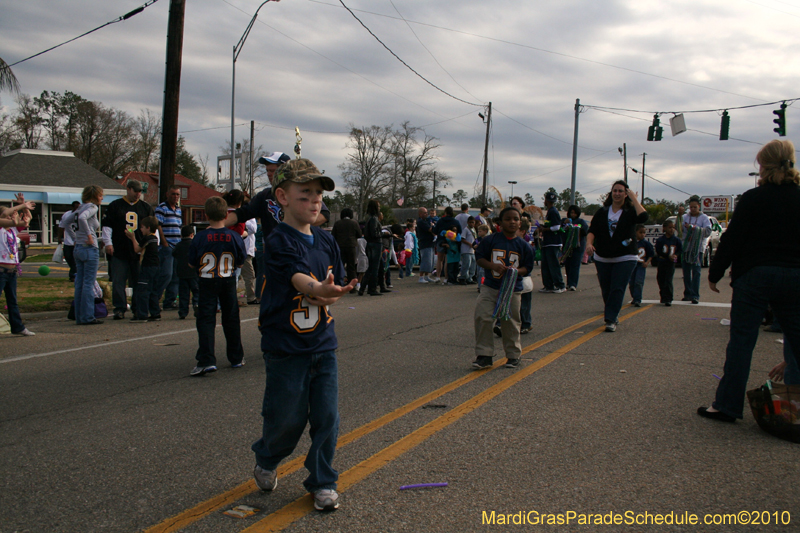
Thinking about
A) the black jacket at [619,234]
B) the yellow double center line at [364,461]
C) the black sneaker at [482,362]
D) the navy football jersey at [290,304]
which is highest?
the black jacket at [619,234]

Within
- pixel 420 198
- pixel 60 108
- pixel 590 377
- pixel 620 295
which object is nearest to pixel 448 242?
pixel 620 295

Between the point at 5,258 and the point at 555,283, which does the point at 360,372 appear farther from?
the point at 555,283

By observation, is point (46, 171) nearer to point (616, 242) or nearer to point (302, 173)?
point (616, 242)

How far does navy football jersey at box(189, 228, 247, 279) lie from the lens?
614 cm

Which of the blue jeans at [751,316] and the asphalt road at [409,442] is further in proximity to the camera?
the blue jeans at [751,316]

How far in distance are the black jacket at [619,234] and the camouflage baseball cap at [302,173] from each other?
19.6 ft

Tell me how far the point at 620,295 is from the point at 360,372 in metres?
4.15

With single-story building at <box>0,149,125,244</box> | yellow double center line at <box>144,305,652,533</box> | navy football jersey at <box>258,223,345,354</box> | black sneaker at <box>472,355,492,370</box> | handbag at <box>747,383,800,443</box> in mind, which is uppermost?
single-story building at <box>0,149,125,244</box>

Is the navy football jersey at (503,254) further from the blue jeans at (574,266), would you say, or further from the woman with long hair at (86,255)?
the blue jeans at (574,266)

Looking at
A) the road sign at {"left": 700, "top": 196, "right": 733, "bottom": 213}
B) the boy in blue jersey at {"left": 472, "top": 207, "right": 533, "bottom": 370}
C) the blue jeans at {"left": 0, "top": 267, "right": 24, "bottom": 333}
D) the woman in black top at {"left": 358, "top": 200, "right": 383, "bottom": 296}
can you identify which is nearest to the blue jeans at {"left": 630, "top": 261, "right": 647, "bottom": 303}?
the boy in blue jersey at {"left": 472, "top": 207, "right": 533, "bottom": 370}

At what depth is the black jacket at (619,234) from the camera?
26.7ft

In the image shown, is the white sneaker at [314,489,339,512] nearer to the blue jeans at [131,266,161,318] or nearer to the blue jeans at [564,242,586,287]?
the blue jeans at [131,266,161,318]

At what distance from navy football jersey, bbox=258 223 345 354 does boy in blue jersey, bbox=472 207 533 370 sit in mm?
3220

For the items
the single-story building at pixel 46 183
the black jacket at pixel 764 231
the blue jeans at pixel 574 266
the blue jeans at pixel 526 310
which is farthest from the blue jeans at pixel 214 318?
the single-story building at pixel 46 183
